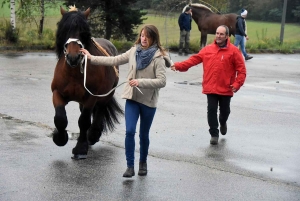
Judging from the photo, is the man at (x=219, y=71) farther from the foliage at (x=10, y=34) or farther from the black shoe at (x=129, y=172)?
the foliage at (x=10, y=34)

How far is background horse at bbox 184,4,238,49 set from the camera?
85.8 feet

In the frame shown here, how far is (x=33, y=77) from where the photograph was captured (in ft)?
53.5

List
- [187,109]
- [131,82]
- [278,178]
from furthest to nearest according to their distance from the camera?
[187,109], [278,178], [131,82]

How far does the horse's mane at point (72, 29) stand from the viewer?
803cm

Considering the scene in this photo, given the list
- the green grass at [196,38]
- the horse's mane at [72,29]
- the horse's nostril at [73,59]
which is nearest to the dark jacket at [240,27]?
the green grass at [196,38]

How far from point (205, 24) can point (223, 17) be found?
0.78m

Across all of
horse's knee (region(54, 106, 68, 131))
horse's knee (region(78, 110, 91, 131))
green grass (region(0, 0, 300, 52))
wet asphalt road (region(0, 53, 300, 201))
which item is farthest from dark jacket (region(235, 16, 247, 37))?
horse's knee (region(54, 106, 68, 131))

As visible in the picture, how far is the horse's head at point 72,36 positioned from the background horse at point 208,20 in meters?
17.9

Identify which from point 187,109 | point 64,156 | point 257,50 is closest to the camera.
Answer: point 64,156

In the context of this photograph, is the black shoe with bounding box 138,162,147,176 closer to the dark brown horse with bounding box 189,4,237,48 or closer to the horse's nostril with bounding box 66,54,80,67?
the horse's nostril with bounding box 66,54,80,67

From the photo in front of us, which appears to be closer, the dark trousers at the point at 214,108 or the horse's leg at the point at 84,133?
the horse's leg at the point at 84,133

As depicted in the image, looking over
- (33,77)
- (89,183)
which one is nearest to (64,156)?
(89,183)

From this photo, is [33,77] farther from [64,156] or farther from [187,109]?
[64,156]

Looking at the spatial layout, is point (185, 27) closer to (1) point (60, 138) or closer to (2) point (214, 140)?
(2) point (214, 140)
